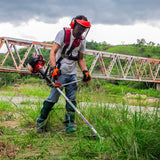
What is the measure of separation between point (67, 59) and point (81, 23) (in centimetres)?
64

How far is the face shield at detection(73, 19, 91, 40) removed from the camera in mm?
3471

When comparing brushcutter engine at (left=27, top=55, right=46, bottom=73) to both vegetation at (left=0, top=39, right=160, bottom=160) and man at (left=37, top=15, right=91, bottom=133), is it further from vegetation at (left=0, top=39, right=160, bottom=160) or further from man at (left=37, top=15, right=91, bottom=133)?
vegetation at (left=0, top=39, right=160, bottom=160)

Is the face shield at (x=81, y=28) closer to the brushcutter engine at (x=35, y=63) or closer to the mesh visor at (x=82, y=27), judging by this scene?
the mesh visor at (x=82, y=27)

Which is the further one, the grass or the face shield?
the face shield

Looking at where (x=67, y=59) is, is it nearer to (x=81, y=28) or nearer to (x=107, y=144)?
(x=81, y=28)

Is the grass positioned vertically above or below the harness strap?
below

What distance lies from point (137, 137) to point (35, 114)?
2.50m

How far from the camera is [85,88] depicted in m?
4.07

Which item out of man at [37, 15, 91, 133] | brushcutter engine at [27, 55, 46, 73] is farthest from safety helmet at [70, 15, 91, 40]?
brushcutter engine at [27, 55, 46, 73]

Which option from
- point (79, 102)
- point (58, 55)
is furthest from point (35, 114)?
point (58, 55)

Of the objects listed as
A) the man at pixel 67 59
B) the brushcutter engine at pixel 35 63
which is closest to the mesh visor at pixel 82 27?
the man at pixel 67 59

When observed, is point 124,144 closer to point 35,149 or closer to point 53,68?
point 35,149

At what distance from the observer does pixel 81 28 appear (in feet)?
11.7

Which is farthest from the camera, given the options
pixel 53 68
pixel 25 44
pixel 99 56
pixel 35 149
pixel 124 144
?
pixel 99 56
